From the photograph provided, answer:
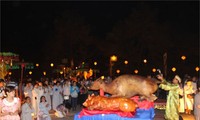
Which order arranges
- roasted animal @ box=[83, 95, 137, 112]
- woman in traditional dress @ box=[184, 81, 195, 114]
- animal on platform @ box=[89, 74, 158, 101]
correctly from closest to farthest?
roasted animal @ box=[83, 95, 137, 112]
animal on platform @ box=[89, 74, 158, 101]
woman in traditional dress @ box=[184, 81, 195, 114]

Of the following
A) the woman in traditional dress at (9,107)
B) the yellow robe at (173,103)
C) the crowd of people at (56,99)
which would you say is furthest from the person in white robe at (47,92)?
the woman in traditional dress at (9,107)

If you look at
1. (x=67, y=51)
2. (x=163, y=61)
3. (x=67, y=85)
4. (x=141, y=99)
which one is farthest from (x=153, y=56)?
(x=141, y=99)

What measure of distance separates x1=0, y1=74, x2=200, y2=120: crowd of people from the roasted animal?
1.73 metres

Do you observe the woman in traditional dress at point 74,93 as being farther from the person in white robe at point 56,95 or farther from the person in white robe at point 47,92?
the person in white robe at point 47,92

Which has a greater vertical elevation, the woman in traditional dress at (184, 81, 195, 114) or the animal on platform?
the animal on platform

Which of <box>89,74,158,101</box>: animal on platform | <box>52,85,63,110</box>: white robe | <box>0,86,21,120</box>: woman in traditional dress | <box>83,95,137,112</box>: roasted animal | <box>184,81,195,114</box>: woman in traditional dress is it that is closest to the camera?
<box>0,86,21,120</box>: woman in traditional dress

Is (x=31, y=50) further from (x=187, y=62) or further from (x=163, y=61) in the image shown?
(x=187, y=62)

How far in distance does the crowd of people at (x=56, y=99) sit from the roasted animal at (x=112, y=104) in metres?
1.73


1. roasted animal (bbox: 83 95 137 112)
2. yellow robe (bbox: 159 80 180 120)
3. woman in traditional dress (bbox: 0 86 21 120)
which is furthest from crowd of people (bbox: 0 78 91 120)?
yellow robe (bbox: 159 80 180 120)

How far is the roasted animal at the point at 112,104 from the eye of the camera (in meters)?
10.7

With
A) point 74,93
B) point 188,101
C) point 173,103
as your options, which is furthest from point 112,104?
point 74,93

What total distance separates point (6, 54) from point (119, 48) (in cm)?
2896

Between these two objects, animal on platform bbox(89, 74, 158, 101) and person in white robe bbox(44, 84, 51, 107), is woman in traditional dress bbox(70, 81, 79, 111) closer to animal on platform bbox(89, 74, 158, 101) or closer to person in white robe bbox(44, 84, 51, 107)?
person in white robe bbox(44, 84, 51, 107)

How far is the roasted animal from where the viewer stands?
35.1 feet
